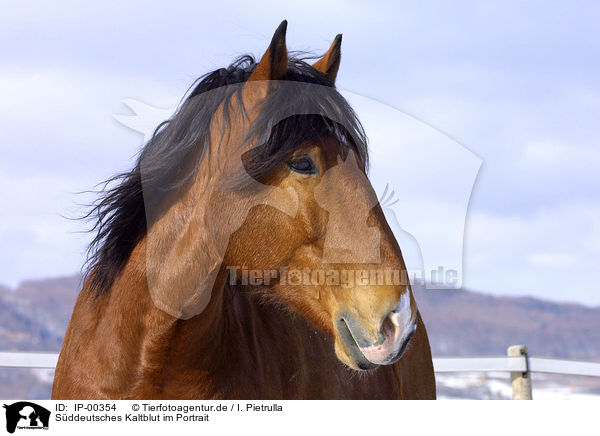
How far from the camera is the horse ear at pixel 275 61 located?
2.58 meters

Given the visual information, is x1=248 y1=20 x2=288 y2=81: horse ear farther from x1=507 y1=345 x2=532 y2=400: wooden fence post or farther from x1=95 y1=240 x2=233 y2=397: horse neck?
x1=507 y1=345 x2=532 y2=400: wooden fence post

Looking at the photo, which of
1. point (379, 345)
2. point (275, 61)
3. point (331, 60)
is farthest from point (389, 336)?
point (331, 60)

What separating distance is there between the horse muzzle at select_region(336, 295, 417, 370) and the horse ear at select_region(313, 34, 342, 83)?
1.33 metres

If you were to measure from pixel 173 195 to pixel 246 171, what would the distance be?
1.30 ft

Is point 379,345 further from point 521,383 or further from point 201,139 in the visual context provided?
point 521,383

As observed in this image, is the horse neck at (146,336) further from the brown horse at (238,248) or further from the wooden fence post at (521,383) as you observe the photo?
the wooden fence post at (521,383)

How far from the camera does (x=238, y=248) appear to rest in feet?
8.84

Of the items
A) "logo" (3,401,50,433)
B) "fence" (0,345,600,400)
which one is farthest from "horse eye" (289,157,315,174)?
"fence" (0,345,600,400)

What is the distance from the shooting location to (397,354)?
2.39m

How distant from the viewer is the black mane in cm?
265

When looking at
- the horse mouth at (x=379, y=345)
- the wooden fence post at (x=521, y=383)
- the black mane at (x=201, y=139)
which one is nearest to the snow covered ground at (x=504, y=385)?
the wooden fence post at (x=521, y=383)

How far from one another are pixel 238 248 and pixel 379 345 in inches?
29.4

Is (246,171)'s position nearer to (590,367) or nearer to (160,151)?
(160,151)

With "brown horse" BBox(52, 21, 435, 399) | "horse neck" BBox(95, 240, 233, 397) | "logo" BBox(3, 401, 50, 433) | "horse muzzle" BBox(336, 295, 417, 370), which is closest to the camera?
"horse muzzle" BBox(336, 295, 417, 370)
